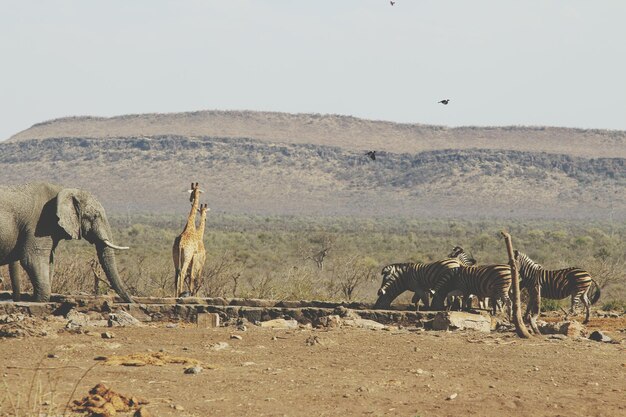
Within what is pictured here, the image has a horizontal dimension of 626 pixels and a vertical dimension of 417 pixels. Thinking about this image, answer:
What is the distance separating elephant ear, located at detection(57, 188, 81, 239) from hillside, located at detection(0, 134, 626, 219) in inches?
3291

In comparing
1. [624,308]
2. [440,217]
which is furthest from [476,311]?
[440,217]

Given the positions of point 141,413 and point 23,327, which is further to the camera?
point 23,327

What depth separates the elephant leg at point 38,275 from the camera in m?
17.5

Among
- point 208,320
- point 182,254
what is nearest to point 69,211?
point 182,254

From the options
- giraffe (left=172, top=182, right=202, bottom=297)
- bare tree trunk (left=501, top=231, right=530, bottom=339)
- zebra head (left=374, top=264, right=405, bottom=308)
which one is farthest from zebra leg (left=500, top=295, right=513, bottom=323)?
giraffe (left=172, top=182, right=202, bottom=297)

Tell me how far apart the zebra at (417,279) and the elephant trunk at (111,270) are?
14.4 ft

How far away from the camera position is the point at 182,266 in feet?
64.0

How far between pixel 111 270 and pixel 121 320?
2.01m

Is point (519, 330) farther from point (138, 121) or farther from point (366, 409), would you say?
point (138, 121)

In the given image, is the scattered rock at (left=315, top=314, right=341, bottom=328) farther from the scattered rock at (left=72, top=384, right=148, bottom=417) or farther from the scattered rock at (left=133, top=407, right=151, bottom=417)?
the scattered rock at (left=133, top=407, right=151, bottom=417)

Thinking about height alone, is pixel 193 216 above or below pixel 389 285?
above

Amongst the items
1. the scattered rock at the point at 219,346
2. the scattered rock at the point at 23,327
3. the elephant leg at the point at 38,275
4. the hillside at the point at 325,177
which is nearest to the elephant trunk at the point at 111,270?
the elephant leg at the point at 38,275

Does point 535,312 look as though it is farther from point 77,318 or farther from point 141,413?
point 141,413

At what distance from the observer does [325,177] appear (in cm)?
11431
